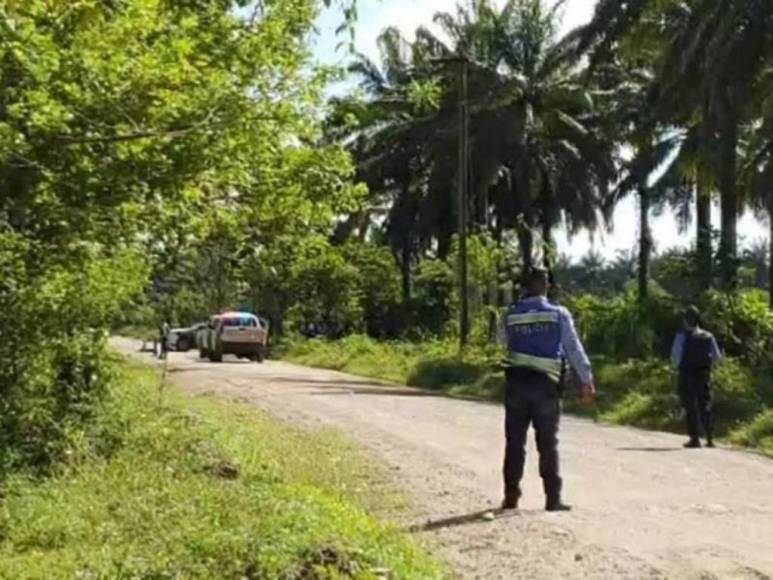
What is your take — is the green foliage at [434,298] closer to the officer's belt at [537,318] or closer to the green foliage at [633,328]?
the green foliage at [633,328]

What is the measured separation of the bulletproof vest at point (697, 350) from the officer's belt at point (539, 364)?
23.7 ft

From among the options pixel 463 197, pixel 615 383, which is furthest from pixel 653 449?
pixel 463 197

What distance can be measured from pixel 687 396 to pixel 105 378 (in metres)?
7.08

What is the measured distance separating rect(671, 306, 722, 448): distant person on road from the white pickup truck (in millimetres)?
28726

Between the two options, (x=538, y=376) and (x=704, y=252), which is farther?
(x=704, y=252)

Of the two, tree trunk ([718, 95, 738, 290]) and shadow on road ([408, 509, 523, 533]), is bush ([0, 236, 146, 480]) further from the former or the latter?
tree trunk ([718, 95, 738, 290])

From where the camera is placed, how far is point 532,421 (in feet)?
31.9

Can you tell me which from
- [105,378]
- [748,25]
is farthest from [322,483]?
[748,25]

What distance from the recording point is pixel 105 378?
13805 mm

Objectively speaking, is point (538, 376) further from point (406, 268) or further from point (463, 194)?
point (406, 268)

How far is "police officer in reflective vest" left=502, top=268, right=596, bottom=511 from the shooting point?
9641 millimetres

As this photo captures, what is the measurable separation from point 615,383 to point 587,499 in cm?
1415

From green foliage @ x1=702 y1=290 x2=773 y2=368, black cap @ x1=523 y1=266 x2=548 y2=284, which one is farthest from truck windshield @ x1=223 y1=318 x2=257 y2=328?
black cap @ x1=523 y1=266 x2=548 y2=284

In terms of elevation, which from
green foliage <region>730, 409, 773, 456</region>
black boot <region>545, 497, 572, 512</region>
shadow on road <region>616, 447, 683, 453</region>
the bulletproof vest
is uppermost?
the bulletproof vest
